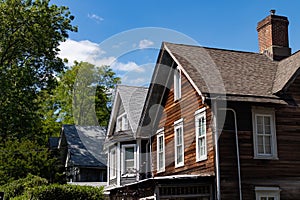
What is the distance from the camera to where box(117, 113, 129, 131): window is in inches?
1104

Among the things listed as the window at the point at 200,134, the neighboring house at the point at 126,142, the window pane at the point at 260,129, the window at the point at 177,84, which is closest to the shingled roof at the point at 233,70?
the window at the point at 177,84

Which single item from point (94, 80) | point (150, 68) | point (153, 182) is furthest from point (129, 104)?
point (153, 182)

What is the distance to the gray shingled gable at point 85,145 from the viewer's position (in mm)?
37188

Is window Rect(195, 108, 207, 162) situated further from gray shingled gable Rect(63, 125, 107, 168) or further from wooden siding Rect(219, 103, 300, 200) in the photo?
gray shingled gable Rect(63, 125, 107, 168)

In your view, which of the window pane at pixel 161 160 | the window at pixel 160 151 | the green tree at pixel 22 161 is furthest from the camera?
the green tree at pixel 22 161

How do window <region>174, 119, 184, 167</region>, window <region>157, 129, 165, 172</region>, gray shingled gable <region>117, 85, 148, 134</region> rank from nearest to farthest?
1. window <region>174, 119, 184, 167</region>
2. window <region>157, 129, 165, 172</region>
3. gray shingled gable <region>117, 85, 148, 134</region>

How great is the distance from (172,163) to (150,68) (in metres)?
4.40

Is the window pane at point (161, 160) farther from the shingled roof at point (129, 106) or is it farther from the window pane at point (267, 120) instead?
the window pane at point (267, 120)

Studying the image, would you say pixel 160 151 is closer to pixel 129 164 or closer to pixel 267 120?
pixel 129 164

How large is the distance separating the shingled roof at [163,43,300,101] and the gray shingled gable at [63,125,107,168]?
16765 millimetres

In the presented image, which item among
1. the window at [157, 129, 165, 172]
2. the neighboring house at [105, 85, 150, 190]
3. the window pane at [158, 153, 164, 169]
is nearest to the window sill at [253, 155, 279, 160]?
the window at [157, 129, 165, 172]

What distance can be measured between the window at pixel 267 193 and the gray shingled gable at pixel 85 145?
2013cm

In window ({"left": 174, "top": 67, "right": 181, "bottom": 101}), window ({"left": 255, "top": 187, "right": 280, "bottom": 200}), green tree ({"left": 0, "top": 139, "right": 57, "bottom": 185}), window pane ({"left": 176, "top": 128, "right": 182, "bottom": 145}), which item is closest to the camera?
window ({"left": 255, "top": 187, "right": 280, "bottom": 200})

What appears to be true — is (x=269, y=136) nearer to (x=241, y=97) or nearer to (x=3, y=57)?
(x=241, y=97)
